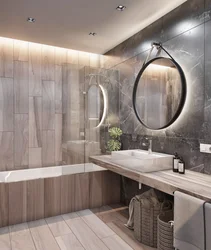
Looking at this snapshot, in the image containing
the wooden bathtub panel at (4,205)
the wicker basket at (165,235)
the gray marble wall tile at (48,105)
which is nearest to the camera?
the wicker basket at (165,235)

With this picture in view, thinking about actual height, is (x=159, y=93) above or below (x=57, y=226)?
above

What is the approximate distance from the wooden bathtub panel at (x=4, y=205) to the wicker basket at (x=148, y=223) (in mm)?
1711

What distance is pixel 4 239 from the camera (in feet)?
8.06

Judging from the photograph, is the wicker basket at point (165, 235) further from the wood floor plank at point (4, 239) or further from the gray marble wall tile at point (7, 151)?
the gray marble wall tile at point (7, 151)

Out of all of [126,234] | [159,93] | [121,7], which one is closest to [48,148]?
[126,234]

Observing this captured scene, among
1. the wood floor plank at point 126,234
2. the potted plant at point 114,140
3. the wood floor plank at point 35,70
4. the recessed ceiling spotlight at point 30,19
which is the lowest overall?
the wood floor plank at point 126,234

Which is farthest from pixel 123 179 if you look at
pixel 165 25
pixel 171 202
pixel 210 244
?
pixel 165 25

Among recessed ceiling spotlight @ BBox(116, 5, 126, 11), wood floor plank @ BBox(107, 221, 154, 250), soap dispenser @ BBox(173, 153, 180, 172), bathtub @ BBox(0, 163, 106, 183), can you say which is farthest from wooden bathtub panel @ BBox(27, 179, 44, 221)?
recessed ceiling spotlight @ BBox(116, 5, 126, 11)

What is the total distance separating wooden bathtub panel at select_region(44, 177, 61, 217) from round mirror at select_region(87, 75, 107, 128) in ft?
3.37

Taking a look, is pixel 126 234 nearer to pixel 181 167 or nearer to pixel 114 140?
pixel 181 167

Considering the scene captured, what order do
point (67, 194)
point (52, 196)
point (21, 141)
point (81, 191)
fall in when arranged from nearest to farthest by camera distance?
point (52, 196) → point (67, 194) → point (81, 191) → point (21, 141)

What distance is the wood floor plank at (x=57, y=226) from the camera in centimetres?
261

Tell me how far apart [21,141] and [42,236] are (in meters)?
1.61

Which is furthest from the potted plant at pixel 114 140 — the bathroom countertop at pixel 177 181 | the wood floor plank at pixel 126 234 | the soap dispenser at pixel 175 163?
the soap dispenser at pixel 175 163
